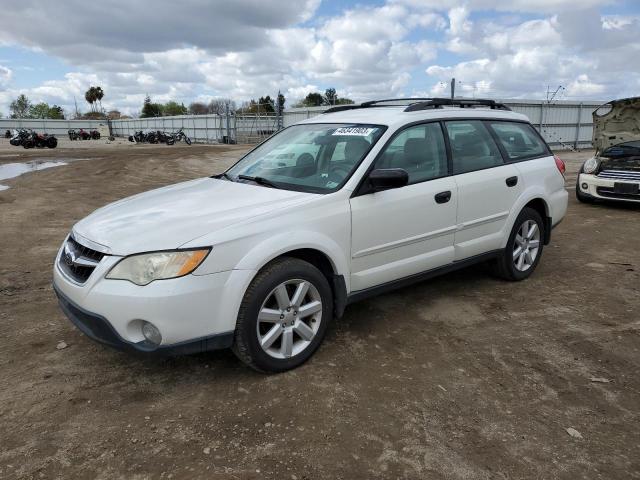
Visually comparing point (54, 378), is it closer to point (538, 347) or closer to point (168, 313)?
point (168, 313)

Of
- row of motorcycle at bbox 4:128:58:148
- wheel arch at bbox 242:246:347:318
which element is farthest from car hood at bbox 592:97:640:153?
row of motorcycle at bbox 4:128:58:148

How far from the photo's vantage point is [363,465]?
2473 mm

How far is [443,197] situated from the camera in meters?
4.11

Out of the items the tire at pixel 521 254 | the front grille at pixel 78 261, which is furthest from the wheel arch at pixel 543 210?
the front grille at pixel 78 261

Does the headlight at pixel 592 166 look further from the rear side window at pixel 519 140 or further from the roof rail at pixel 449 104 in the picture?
the roof rail at pixel 449 104

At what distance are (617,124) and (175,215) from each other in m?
12.3

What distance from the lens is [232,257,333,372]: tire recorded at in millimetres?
3039

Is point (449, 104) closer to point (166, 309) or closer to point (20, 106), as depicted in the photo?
point (166, 309)

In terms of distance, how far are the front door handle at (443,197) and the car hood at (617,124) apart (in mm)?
9355

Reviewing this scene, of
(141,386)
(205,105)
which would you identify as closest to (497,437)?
(141,386)

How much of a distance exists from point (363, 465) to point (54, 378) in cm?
210

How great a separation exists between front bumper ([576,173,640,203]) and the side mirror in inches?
295

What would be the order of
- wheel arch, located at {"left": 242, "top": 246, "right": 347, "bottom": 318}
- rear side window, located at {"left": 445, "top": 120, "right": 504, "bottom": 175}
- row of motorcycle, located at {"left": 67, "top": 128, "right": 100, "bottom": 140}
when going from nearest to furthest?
wheel arch, located at {"left": 242, "top": 246, "right": 347, "bottom": 318}, rear side window, located at {"left": 445, "top": 120, "right": 504, "bottom": 175}, row of motorcycle, located at {"left": 67, "top": 128, "right": 100, "bottom": 140}

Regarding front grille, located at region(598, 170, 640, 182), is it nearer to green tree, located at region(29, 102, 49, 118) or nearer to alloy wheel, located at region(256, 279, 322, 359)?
alloy wheel, located at region(256, 279, 322, 359)
